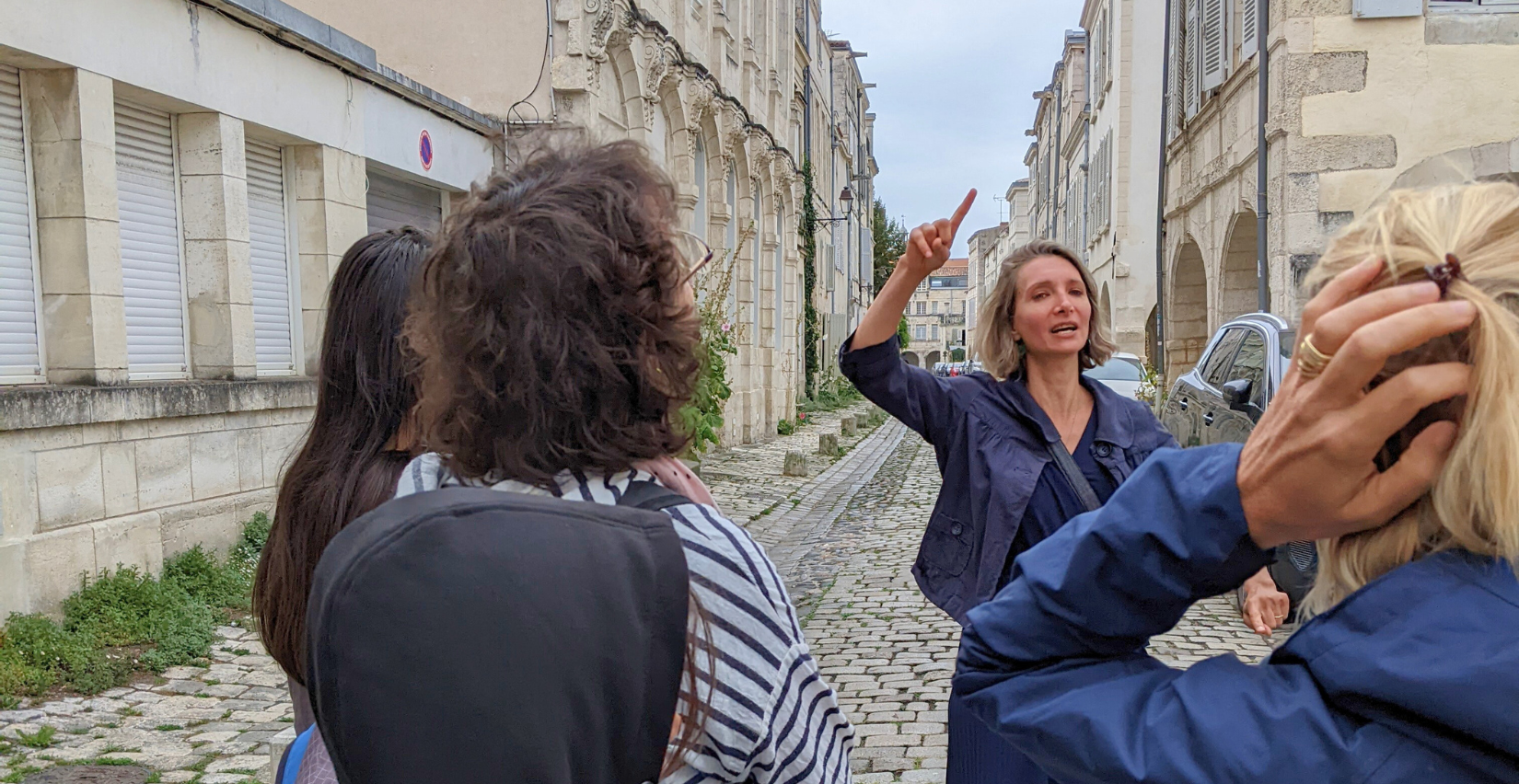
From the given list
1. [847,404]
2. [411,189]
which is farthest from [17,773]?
[847,404]

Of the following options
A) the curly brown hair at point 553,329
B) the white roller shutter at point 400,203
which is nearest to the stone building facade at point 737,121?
the white roller shutter at point 400,203

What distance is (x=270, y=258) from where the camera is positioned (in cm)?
741

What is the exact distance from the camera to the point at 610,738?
0.99 m

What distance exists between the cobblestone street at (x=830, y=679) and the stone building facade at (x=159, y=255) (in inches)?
38.1

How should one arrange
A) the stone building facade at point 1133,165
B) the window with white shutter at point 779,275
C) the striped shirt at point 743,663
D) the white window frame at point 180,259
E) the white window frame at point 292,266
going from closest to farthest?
the striped shirt at point 743,663 < the white window frame at point 180,259 < the white window frame at point 292,266 < the window with white shutter at point 779,275 < the stone building facade at point 1133,165

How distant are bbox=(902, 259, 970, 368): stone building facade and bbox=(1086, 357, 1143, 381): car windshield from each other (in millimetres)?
89778

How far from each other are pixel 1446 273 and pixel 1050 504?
5.59 ft

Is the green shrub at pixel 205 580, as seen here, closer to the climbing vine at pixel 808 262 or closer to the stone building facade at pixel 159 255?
the stone building facade at pixel 159 255

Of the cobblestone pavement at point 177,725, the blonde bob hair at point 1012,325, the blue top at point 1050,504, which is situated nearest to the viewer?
the blue top at point 1050,504

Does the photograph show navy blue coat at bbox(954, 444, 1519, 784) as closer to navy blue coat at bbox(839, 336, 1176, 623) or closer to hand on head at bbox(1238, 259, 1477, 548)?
hand on head at bbox(1238, 259, 1477, 548)

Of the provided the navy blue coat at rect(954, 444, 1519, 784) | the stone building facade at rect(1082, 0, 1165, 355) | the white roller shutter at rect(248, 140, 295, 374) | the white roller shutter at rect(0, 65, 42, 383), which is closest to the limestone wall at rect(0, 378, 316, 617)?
the white roller shutter at rect(0, 65, 42, 383)

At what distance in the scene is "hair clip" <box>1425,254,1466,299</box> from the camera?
86 centimetres

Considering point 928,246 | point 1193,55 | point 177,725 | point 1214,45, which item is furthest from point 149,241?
point 1193,55

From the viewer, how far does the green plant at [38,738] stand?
4000mm
